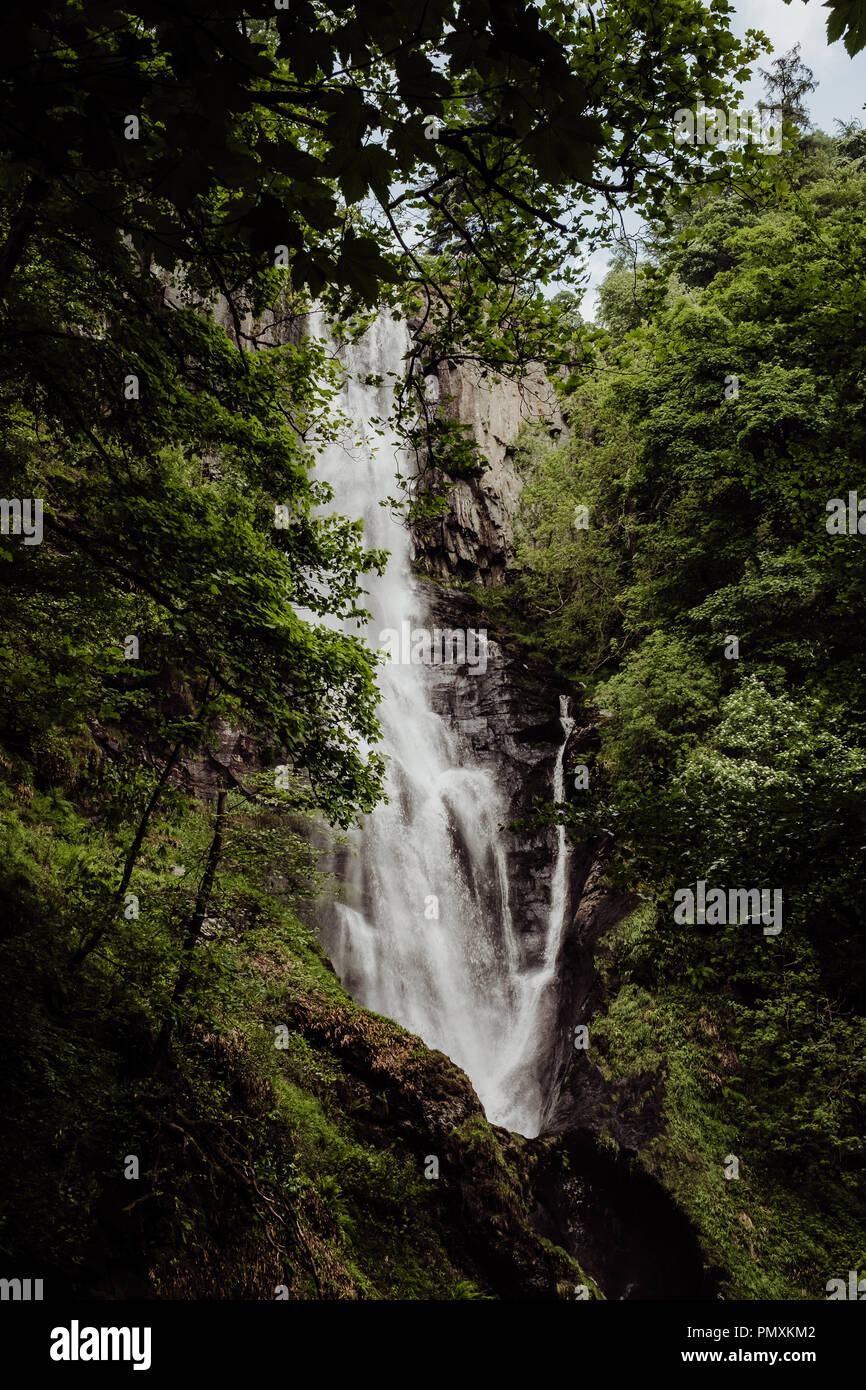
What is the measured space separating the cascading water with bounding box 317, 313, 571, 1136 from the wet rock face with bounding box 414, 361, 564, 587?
9.04 metres

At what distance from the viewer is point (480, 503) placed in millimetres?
29984

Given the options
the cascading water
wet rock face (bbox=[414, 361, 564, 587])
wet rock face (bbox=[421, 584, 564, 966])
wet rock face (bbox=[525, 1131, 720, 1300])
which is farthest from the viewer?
wet rock face (bbox=[414, 361, 564, 587])

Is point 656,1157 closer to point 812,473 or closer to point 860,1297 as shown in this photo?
point 860,1297

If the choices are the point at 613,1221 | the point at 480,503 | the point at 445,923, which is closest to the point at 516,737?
the point at 445,923

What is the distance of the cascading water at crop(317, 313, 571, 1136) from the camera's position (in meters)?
14.1

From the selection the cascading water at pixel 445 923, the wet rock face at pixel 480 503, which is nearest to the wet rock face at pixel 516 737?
the cascading water at pixel 445 923

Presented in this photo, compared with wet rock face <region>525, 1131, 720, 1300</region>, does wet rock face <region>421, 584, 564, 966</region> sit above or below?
above

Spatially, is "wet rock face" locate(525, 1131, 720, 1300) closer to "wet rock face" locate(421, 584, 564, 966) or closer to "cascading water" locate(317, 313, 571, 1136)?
"cascading water" locate(317, 313, 571, 1136)

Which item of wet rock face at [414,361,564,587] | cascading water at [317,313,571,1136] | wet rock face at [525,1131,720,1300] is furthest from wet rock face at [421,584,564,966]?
wet rock face at [525,1131,720,1300]

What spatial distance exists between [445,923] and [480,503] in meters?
19.5

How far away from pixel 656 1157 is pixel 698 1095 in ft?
3.80

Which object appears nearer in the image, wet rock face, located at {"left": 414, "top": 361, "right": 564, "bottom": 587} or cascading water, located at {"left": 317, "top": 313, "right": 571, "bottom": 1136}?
cascading water, located at {"left": 317, "top": 313, "right": 571, "bottom": 1136}
